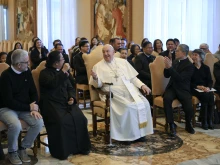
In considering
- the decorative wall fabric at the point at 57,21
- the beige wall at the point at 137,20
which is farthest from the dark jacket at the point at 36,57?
the decorative wall fabric at the point at 57,21

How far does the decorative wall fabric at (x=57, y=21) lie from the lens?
12570 millimetres

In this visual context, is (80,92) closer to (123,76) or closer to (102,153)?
(123,76)

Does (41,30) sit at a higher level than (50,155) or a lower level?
higher

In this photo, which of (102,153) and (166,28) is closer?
(102,153)

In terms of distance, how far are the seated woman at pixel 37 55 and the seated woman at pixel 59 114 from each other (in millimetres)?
4342

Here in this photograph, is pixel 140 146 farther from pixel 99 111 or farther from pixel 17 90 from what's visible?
pixel 17 90

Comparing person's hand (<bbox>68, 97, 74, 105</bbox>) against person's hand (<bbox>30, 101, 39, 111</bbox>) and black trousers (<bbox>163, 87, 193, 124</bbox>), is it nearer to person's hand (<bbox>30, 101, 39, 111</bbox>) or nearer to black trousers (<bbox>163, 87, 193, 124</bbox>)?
person's hand (<bbox>30, 101, 39, 111</bbox>)

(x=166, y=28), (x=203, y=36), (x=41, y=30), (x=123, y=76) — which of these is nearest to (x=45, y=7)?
(x=41, y=30)

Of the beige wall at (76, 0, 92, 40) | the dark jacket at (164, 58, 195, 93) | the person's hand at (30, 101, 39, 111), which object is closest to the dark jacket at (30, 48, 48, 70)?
the beige wall at (76, 0, 92, 40)

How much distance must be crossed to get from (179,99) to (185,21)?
3930mm

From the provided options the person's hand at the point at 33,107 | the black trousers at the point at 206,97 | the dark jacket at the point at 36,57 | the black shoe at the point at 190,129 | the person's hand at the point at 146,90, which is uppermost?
the dark jacket at the point at 36,57

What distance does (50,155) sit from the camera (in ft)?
14.9

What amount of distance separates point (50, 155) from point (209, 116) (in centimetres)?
286

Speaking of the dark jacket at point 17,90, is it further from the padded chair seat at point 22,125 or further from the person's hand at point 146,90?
the person's hand at point 146,90
